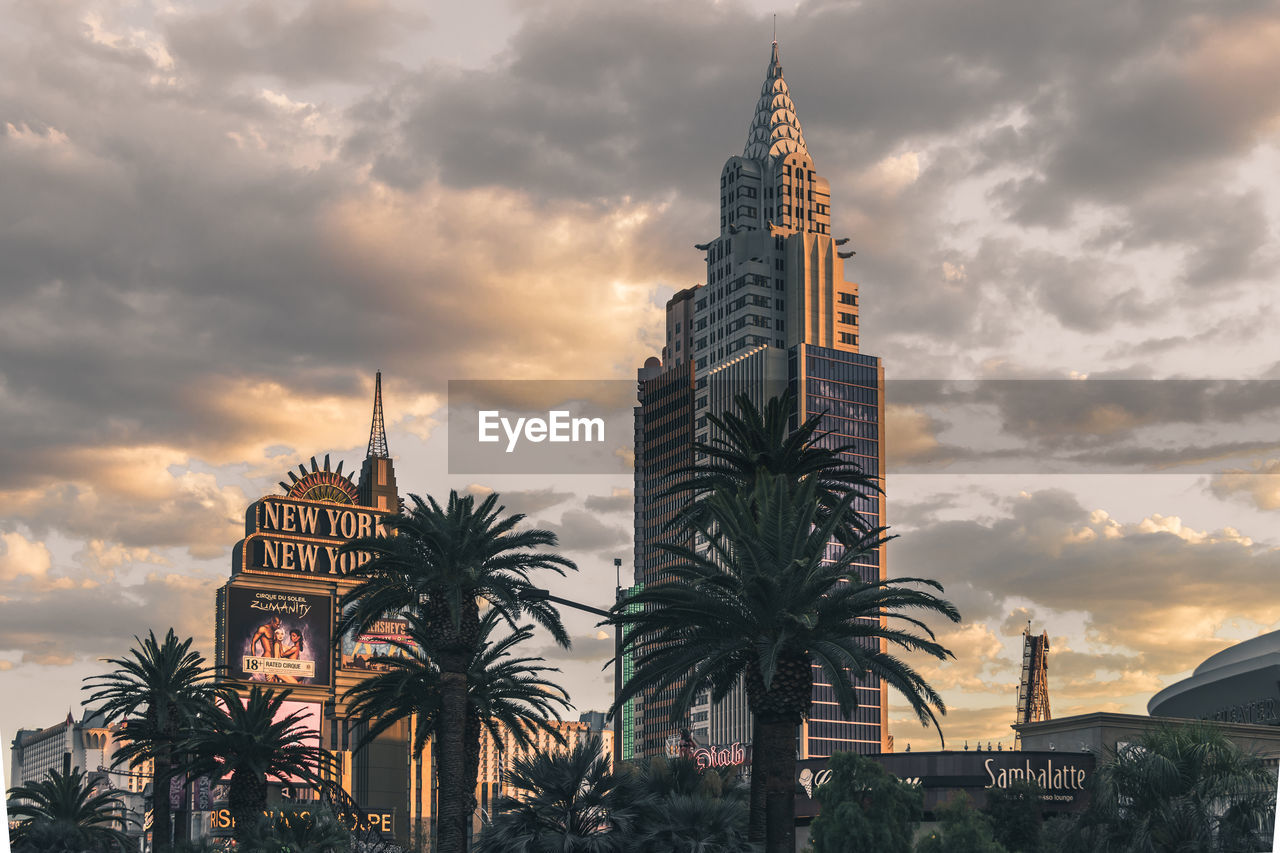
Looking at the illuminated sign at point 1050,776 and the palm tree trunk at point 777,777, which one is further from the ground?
the palm tree trunk at point 777,777

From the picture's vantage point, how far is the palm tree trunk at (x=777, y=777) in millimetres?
42781

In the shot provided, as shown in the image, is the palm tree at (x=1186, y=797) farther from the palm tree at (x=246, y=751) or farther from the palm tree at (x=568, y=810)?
the palm tree at (x=246, y=751)

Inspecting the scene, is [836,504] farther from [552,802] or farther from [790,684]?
[552,802]

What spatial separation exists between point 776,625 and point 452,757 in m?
17.6

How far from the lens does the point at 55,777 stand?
292 feet

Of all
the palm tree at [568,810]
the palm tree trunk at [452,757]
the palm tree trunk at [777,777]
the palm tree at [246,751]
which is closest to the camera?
the palm tree trunk at [777,777]

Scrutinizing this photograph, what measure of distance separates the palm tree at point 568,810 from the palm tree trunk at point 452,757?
6.31 meters

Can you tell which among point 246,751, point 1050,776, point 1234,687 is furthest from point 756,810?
point 1234,687

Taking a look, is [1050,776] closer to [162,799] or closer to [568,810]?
[568,810]

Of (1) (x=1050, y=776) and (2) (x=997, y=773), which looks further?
(2) (x=997, y=773)

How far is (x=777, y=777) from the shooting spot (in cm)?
4350

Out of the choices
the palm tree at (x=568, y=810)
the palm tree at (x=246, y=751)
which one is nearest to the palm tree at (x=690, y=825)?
the palm tree at (x=568, y=810)

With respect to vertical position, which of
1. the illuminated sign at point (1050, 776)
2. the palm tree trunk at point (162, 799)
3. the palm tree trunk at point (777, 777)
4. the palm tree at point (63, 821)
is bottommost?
the palm tree at point (63, 821)

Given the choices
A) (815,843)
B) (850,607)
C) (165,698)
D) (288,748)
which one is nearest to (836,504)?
(850,607)
